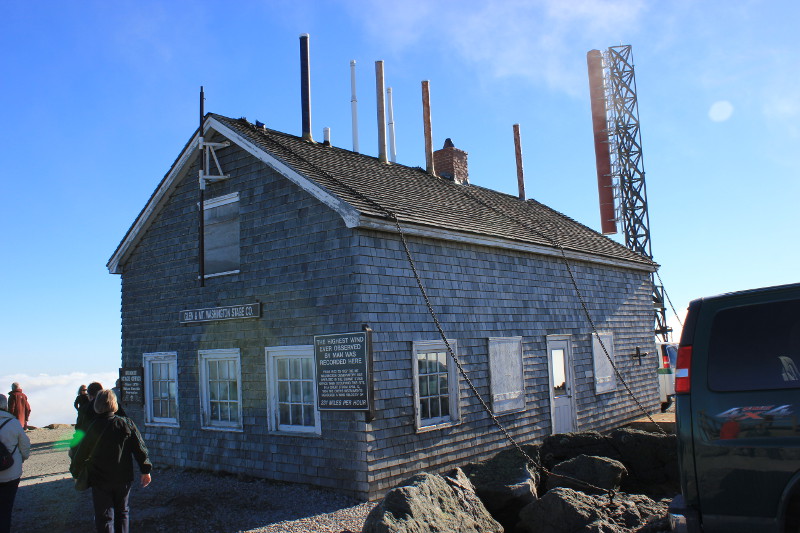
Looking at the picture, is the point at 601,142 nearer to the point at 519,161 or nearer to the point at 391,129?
the point at 519,161

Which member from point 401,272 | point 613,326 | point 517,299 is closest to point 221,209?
point 401,272

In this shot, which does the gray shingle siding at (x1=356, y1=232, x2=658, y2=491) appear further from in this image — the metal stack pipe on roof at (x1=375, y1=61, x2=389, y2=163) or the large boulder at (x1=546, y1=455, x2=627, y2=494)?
the metal stack pipe on roof at (x1=375, y1=61, x2=389, y2=163)

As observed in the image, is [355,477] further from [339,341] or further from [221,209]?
[221,209]

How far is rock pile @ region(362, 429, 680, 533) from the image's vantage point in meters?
6.95

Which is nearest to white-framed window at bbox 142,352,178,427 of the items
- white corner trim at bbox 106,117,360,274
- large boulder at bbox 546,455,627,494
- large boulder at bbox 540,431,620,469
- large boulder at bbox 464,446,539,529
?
white corner trim at bbox 106,117,360,274

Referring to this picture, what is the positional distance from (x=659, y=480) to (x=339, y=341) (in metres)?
5.10

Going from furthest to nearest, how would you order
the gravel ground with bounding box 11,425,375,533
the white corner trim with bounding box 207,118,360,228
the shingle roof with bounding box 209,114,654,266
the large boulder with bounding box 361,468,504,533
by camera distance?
the shingle roof with bounding box 209,114,654,266 < the white corner trim with bounding box 207,118,360,228 < the gravel ground with bounding box 11,425,375,533 < the large boulder with bounding box 361,468,504,533

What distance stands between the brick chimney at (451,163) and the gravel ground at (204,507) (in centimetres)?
957

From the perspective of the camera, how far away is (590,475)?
8.86m

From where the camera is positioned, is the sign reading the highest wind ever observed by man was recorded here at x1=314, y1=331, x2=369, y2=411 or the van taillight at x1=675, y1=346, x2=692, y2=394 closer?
the van taillight at x1=675, y1=346, x2=692, y2=394

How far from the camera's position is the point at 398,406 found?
32.1ft

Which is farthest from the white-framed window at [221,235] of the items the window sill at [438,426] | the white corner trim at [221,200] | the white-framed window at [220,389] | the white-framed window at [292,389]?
the window sill at [438,426]

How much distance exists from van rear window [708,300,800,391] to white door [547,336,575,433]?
8.98 meters

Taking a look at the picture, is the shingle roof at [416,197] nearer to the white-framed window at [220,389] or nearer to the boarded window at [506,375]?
the boarded window at [506,375]
